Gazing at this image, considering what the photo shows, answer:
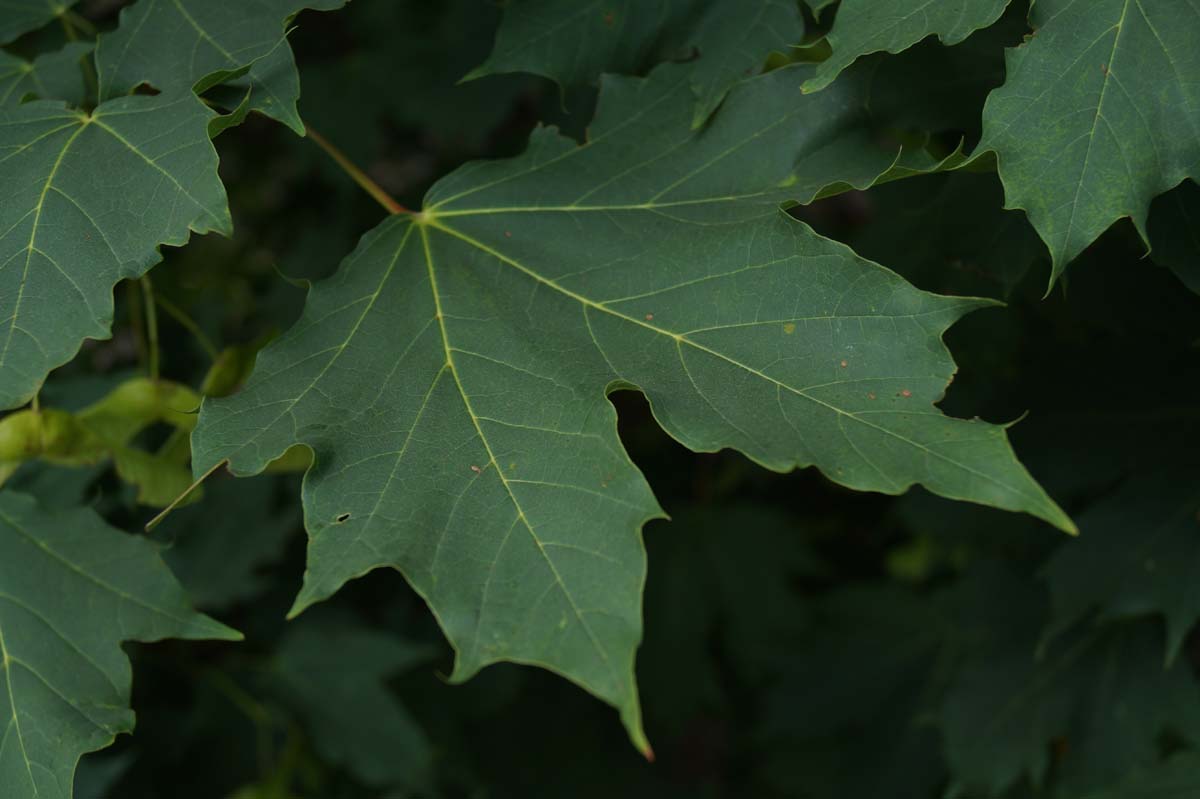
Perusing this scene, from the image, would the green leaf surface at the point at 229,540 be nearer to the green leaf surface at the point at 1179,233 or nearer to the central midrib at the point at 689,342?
the central midrib at the point at 689,342

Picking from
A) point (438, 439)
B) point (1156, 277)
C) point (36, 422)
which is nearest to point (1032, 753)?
point (1156, 277)

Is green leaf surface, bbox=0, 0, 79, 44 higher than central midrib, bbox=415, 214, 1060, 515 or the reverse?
higher

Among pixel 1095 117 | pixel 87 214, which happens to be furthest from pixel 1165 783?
pixel 87 214

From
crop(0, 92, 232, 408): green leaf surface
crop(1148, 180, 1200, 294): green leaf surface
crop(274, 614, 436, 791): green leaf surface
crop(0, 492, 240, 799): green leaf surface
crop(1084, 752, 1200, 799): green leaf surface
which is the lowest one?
crop(1084, 752, 1200, 799): green leaf surface

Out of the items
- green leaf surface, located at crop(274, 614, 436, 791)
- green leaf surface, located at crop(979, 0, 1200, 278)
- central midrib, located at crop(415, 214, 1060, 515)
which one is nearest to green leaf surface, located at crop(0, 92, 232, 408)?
central midrib, located at crop(415, 214, 1060, 515)

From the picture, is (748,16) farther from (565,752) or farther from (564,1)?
(565,752)

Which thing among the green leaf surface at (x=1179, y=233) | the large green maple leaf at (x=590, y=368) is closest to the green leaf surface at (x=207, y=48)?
the large green maple leaf at (x=590, y=368)

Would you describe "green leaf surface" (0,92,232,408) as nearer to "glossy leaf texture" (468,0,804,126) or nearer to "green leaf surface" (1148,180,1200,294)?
"glossy leaf texture" (468,0,804,126)
